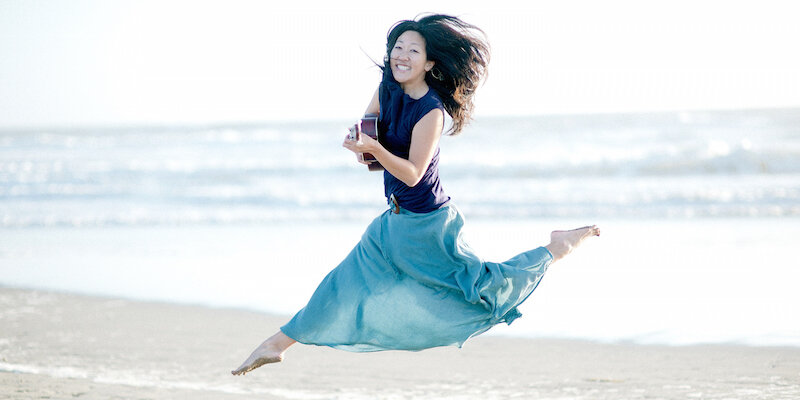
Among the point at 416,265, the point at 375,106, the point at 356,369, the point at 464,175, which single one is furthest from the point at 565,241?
the point at 464,175

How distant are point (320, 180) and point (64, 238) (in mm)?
7173

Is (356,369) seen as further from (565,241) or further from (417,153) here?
(417,153)

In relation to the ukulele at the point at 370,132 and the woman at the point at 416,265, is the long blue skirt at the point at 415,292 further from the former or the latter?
the ukulele at the point at 370,132

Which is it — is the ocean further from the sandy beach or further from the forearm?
the forearm

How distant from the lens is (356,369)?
522cm

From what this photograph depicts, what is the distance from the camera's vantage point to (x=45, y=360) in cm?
540

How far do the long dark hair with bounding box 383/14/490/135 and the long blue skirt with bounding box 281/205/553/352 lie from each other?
0.53 metres

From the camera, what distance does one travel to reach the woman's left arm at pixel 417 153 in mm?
3383

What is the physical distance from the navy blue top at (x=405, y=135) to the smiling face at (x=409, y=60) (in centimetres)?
6

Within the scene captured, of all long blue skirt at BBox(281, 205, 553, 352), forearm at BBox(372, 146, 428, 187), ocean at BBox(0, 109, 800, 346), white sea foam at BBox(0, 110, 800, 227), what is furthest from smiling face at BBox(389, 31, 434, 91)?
white sea foam at BBox(0, 110, 800, 227)

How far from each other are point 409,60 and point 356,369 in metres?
2.29

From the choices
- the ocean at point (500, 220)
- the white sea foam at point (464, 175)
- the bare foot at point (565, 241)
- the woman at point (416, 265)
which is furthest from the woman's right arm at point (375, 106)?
the white sea foam at point (464, 175)

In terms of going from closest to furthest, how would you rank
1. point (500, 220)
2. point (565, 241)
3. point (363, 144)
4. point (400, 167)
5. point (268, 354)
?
point (363, 144), point (400, 167), point (268, 354), point (565, 241), point (500, 220)

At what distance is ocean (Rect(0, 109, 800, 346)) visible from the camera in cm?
661
